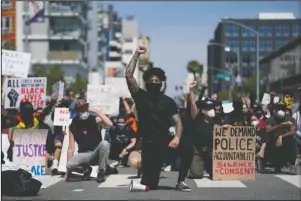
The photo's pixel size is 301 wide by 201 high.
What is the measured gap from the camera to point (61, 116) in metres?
17.1

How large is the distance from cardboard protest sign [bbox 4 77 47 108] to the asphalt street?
3970 millimetres

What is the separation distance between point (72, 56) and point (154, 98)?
70773mm

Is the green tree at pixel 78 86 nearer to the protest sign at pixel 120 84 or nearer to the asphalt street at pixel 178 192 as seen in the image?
the protest sign at pixel 120 84

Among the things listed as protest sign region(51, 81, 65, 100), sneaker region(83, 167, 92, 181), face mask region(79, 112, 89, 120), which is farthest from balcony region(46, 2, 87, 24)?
face mask region(79, 112, 89, 120)

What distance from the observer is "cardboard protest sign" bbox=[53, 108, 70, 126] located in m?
17.0

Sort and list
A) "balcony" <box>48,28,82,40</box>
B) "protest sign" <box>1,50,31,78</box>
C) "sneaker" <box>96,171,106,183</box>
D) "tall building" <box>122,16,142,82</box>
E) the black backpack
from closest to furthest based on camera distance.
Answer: the black backpack → "sneaker" <box>96,171,106,183</box> → "protest sign" <box>1,50,31,78</box> → "balcony" <box>48,28,82,40</box> → "tall building" <box>122,16,142,82</box>

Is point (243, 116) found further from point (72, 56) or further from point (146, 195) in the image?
point (72, 56)

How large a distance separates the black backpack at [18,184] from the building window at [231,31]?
3856 inches

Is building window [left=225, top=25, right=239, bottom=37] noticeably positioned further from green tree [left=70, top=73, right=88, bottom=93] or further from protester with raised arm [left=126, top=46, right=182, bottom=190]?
protester with raised arm [left=126, top=46, right=182, bottom=190]

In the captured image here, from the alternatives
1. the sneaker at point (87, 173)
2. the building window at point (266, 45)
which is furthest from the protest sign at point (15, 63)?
the building window at point (266, 45)

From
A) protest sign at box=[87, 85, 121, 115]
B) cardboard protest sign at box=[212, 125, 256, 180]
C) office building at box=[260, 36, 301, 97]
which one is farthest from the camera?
office building at box=[260, 36, 301, 97]

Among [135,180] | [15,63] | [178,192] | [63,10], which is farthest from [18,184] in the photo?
[63,10]

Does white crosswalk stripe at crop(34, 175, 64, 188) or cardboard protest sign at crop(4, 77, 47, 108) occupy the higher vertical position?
cardboard protest sign at crop(4, 77, 47, 108)

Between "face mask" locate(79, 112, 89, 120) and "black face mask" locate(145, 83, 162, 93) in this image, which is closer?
"black face mask" locate(145, 83, 162, 93)
